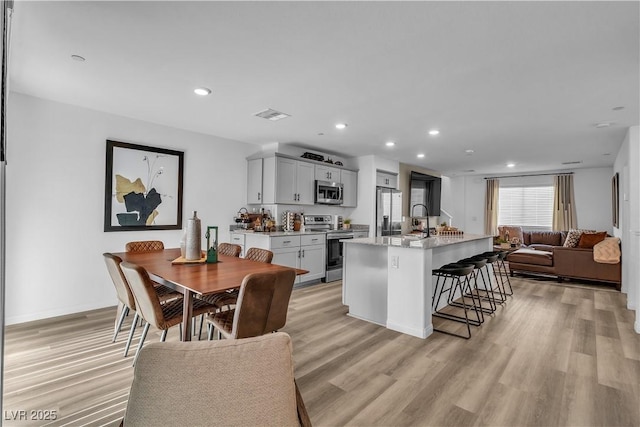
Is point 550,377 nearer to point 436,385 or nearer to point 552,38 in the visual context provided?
point 436,385

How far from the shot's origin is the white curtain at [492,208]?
878 centimetres

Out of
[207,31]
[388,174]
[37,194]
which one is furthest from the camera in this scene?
[388,174]

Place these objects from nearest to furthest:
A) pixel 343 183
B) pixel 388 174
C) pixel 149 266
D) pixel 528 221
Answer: pixel 149 266 < pixel 343 183 < pixel 388 174 < pixel 528 221

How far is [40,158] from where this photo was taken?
11.1 ft

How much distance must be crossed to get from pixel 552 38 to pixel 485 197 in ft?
25.3

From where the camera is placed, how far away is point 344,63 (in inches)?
96.6

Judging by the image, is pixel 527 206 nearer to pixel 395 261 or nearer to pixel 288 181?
pixel 288 181

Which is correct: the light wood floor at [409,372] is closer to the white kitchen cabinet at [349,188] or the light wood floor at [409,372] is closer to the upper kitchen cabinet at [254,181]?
the upper kitchen cabinet at [254,181]

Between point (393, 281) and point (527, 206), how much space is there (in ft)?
23.0

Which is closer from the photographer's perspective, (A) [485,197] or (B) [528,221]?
(B) [528,221]

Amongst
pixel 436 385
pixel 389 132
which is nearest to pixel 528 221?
pixel 389 132

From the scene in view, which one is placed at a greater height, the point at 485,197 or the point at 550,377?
the point at 485,197

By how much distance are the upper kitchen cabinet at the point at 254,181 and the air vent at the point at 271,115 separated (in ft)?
4.20

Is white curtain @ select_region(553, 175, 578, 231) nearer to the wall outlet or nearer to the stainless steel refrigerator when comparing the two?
the stainless steel refrigerator
